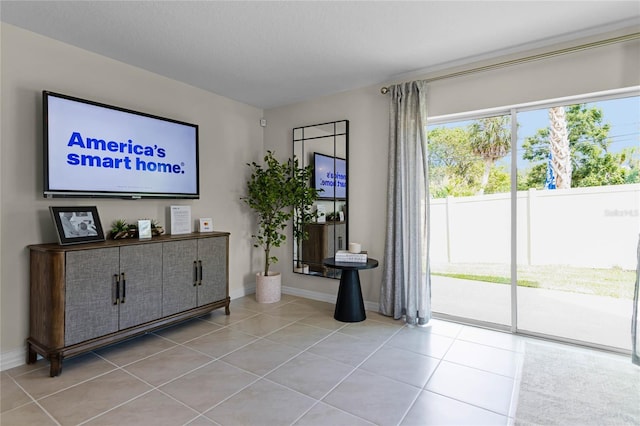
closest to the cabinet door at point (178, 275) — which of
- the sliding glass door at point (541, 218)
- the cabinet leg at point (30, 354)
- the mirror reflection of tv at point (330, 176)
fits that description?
the cabinet leg at point (30, 354)

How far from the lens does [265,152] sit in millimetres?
4488

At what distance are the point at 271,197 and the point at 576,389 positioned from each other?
122 inches

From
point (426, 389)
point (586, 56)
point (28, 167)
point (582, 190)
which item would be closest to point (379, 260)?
point (426, 389)

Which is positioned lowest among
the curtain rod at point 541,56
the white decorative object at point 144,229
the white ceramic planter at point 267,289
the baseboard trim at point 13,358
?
the baseboard trim at point 13,358

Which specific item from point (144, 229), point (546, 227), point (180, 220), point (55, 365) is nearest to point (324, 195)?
point (180, 220)

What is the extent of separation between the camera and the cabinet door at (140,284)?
2.57 meters

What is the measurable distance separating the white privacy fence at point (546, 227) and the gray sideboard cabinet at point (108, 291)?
2493 mm

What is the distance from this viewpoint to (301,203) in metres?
4.00

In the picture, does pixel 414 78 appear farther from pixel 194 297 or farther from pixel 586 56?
pixel 194 297

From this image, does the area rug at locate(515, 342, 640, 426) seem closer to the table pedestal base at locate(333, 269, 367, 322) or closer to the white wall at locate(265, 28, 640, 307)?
the table pedestal base at locate(333, 269, 367, 322)

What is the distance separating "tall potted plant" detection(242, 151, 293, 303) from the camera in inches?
153

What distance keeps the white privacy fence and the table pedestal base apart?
89cm

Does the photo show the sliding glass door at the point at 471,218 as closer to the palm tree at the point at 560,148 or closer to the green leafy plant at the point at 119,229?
the palm tree at the point at 560,148

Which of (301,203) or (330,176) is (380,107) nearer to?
(330,176)
